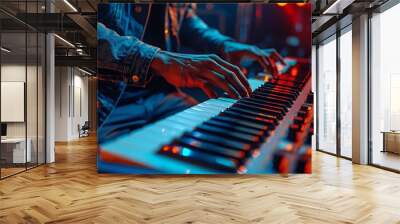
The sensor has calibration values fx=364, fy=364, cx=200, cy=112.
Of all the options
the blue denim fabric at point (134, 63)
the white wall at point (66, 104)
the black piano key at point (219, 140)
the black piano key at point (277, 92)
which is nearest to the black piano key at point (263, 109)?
the black piano key at point (277, 92)

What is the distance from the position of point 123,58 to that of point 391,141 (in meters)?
5.84

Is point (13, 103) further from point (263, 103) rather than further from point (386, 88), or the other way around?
point (386, 88)

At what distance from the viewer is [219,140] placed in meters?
6.38

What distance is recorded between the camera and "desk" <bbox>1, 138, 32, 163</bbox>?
6789 mm

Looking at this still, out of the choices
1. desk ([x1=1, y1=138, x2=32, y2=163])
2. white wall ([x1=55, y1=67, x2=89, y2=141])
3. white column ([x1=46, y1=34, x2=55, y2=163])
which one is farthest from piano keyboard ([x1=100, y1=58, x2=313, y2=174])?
white wall ([x1=55, y1=67, x2=89, y2=141])

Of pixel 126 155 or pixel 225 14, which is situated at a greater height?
pixel 225 14

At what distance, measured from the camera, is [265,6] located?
6.51 metres

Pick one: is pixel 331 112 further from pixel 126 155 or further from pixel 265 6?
pixel 126 155

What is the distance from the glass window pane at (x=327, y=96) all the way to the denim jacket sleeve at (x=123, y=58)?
226 inches

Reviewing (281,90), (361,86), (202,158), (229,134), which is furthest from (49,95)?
(361,86)

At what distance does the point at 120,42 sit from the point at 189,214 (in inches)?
144

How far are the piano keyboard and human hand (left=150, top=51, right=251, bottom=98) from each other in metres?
0.20

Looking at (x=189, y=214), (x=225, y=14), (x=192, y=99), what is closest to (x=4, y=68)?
(x=192, y=99)

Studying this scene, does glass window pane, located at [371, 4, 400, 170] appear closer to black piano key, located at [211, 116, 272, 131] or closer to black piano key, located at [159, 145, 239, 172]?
black piano key, located at [211, 116, 272, 131]
